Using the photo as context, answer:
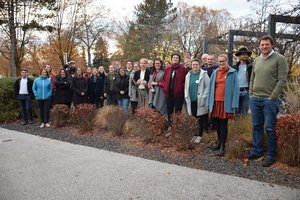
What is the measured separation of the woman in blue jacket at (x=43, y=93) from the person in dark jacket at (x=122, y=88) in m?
2.40

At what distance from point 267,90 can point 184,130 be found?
1796mm

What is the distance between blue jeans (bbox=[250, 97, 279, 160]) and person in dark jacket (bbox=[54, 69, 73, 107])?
20.3 ft

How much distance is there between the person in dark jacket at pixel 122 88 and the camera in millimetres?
8570

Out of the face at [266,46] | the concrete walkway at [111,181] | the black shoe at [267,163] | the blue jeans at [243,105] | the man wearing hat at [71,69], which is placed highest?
the face at [266,46]

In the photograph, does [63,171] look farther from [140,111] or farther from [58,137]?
[58,137]

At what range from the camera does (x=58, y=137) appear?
24.9 feet

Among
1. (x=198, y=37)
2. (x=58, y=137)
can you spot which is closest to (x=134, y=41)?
(x=198, y=37)

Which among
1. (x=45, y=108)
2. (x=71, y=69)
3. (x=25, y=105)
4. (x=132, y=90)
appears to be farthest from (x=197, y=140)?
(x=25, y=105)

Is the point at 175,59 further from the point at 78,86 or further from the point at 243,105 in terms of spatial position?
the point at 78,86

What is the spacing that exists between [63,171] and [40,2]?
19.9 metres

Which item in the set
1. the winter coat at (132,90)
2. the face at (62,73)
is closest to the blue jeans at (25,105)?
the face at (62,73)

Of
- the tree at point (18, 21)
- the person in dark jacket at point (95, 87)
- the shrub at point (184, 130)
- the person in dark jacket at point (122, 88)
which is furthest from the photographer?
the tree at point (18, 21)

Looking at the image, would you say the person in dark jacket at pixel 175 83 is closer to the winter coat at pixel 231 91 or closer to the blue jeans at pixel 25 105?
the winter coat at pixel 231 91

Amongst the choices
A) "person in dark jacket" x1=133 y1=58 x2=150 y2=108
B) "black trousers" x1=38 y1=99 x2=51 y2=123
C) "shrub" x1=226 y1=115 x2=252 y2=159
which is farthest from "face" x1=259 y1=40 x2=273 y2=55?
Answer: "black trousers" x1=38 y1=99 x2=51 y2=123
